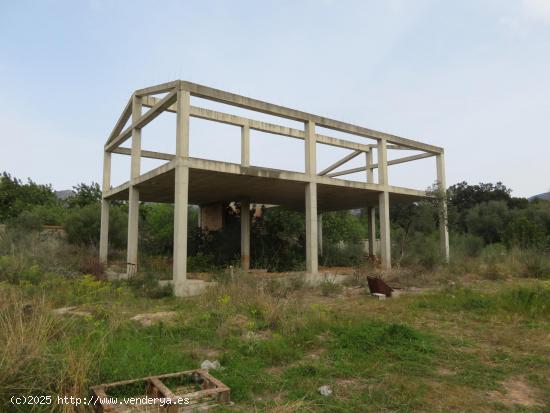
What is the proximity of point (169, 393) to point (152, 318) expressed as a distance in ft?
11.5

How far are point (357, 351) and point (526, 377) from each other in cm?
180

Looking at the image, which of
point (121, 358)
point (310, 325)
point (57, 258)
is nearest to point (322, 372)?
point (310, 325)

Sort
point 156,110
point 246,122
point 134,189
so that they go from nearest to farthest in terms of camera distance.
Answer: point 156,110 → point 134,189 → point 246,122

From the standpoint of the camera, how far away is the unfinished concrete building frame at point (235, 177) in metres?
9.99

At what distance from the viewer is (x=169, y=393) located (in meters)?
3.27

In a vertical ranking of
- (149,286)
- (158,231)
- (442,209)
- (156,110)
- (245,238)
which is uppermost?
(156,110)

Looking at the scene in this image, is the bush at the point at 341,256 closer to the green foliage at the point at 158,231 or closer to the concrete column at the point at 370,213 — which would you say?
the concrete column at the point at 370,213

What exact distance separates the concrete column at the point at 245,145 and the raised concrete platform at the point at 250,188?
0.86 meters

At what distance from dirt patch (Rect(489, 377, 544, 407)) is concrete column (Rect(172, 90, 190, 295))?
288 inches

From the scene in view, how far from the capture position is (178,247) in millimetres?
9797

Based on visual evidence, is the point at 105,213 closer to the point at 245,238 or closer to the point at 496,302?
the point at 245,238

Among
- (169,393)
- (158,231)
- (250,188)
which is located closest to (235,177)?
(250,188)

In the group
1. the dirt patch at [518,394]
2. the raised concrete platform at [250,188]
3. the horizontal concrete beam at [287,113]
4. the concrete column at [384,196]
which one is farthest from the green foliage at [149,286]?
the concrete column at [384,196]

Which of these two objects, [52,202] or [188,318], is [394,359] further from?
[52,202]
